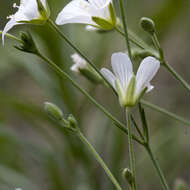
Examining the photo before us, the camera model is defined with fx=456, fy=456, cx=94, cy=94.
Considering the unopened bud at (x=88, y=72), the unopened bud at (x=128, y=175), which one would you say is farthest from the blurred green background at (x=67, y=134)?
the unopened bud at (x=128, y=175)

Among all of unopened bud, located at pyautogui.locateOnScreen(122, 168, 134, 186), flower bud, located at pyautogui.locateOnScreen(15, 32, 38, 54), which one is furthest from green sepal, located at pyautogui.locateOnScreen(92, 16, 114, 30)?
unopened bud, located at pyautogui.locateOnScreen(122, 168, 134, 186)

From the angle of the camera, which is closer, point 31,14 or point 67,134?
point 31,14

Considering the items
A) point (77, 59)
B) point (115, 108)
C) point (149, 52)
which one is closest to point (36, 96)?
point (115, 108)

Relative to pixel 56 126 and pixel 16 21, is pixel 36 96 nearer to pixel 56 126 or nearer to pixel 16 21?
pixel 56 126

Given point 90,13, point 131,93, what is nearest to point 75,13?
point 90,13

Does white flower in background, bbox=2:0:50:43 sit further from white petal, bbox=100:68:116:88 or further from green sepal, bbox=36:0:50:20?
white petal, bbox=100:68:116:88

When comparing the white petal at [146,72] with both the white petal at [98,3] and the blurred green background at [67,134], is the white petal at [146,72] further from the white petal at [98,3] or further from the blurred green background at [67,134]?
the blurred green background at [67,134]

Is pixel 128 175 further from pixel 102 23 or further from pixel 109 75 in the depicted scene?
pixel 102 23

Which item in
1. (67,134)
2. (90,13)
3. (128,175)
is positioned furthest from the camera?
(67,134)
